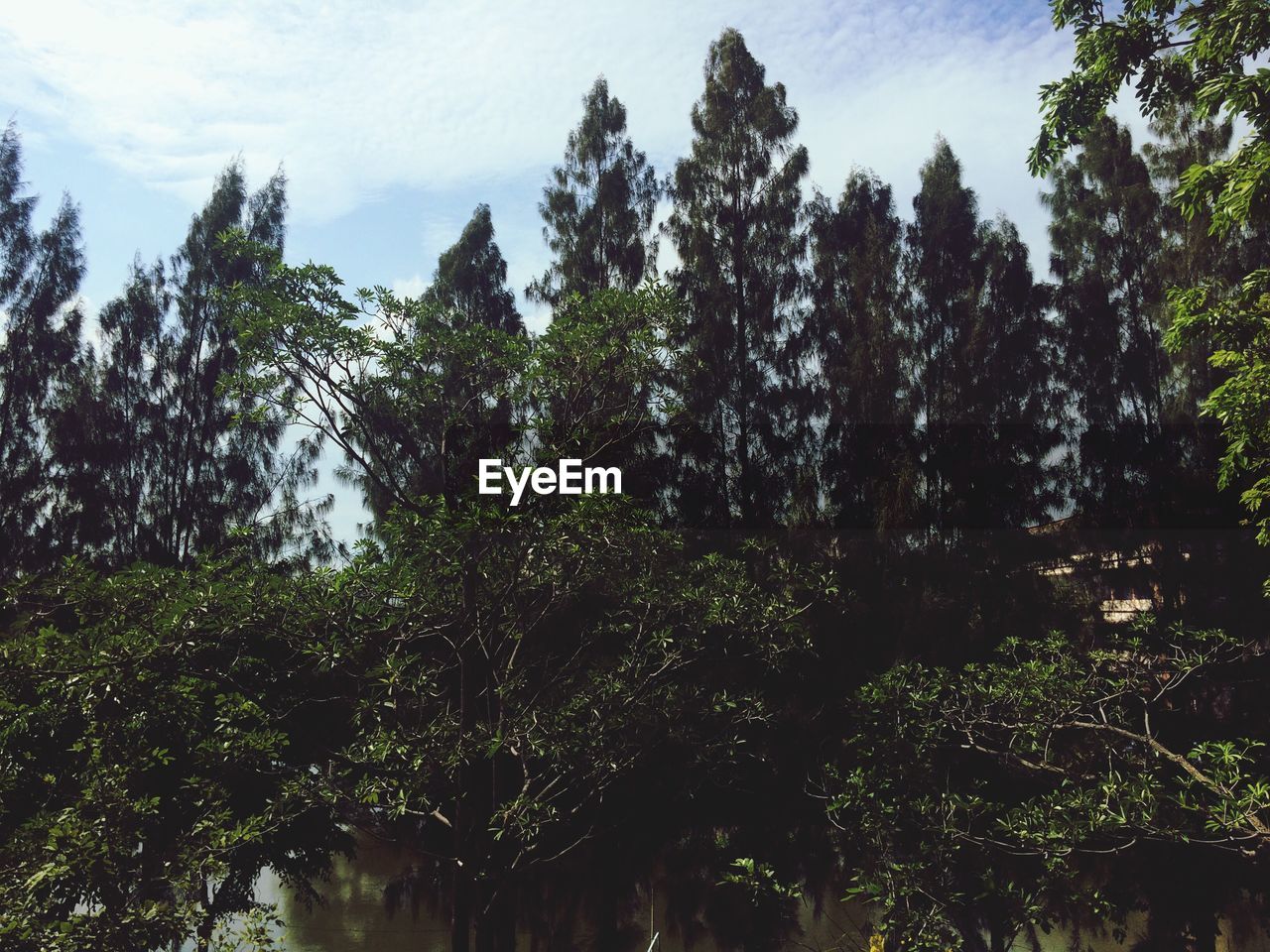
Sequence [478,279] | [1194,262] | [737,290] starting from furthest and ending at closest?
[478,279]
[737,290]
[1194,262]

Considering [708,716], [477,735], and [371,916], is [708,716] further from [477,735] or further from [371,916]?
[371,916]

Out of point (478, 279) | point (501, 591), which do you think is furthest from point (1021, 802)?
point (478, 279)

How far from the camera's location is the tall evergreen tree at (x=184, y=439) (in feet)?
41.1

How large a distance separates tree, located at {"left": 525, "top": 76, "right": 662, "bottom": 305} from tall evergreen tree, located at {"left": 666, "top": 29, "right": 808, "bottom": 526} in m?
0.56

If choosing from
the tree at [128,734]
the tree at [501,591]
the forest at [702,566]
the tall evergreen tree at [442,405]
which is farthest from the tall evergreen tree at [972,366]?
the tree at [128,734]

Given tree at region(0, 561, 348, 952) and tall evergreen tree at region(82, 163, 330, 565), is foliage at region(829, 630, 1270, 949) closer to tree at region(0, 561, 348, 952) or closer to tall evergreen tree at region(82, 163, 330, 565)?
tree at region(0, 561, 348, 952)

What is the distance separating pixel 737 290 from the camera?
39.3 ft

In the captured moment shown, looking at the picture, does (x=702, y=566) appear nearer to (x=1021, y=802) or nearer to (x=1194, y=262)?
(x=1021, y=802)

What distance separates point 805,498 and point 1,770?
792 cm

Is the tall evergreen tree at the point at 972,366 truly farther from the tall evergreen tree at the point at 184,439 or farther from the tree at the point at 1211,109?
the tall evergreen tree at the point at 184,439

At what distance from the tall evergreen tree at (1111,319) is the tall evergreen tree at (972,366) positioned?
0.35 metres

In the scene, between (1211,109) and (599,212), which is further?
(599,212)

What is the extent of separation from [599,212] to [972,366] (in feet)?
16.9

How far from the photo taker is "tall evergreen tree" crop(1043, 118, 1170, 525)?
10.5 m
